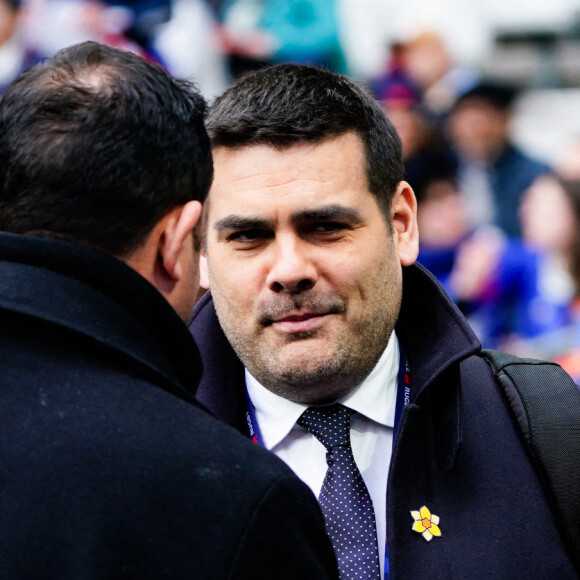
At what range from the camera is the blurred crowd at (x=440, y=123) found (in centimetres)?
523

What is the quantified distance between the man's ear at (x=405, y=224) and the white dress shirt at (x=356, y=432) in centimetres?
30

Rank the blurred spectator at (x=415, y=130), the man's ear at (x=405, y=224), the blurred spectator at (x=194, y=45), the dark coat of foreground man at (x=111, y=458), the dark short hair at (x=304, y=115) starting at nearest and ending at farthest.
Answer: the dark coat of foreground man at (x=111, y=458) < the dark short hair at (x=304, y=115) < the man's ear at (x=405, y=224) < the blurred spectator at (x=415, y=130) < the blurred spectator at (x=194, y=45)

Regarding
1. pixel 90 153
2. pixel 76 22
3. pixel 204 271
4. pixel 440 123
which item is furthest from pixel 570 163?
pixel 90 153

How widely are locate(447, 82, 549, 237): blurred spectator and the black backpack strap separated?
157 inches

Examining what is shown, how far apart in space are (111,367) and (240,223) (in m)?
0.99

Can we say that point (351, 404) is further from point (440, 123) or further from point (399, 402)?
point (440, 123)

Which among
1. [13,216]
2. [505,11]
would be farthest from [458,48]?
[13,216]

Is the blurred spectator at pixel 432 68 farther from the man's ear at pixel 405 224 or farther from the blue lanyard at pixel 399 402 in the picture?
the blue lanyard at pixel 399 402

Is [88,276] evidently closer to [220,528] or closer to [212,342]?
[220,528]

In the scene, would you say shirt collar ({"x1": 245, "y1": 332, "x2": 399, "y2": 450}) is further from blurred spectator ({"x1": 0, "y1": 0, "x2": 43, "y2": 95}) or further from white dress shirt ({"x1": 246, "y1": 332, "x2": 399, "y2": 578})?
blurred spectator ({"x1": 0, "y1": 0, "x2": 43, "y2": 95})

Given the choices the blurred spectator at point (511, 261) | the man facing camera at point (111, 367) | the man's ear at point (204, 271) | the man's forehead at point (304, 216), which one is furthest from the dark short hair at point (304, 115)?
the blurred spectator at point (511, 261)

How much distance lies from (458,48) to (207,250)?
19.9ft

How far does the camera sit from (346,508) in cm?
228

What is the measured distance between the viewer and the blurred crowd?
5.23 m
